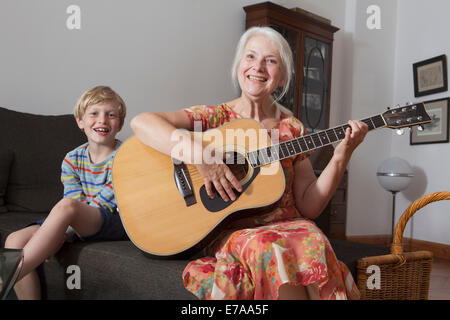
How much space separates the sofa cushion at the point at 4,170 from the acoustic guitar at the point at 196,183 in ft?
2.85

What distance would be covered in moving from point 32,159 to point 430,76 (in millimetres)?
3595

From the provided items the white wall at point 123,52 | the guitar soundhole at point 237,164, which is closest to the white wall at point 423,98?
the white wall at point 123,52

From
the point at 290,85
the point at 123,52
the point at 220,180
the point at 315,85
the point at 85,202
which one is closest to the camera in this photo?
the point at 220,180

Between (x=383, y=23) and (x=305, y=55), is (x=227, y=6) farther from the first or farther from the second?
(x=383, y=23)

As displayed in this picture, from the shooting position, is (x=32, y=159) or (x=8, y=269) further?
(x=32, y=159)

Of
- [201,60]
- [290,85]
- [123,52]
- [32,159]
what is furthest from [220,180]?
[290,85]

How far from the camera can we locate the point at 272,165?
4.14 feet

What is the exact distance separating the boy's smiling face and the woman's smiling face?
0.58 metres

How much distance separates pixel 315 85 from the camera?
384 cm

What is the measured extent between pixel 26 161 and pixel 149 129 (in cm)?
98

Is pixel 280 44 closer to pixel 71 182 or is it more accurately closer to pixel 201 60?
pixel 71 182

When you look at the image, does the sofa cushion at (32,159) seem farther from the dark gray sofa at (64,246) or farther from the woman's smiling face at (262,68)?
the woman's smiling face at (262,68)

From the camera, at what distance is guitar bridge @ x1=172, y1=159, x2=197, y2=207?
3.97 feet
